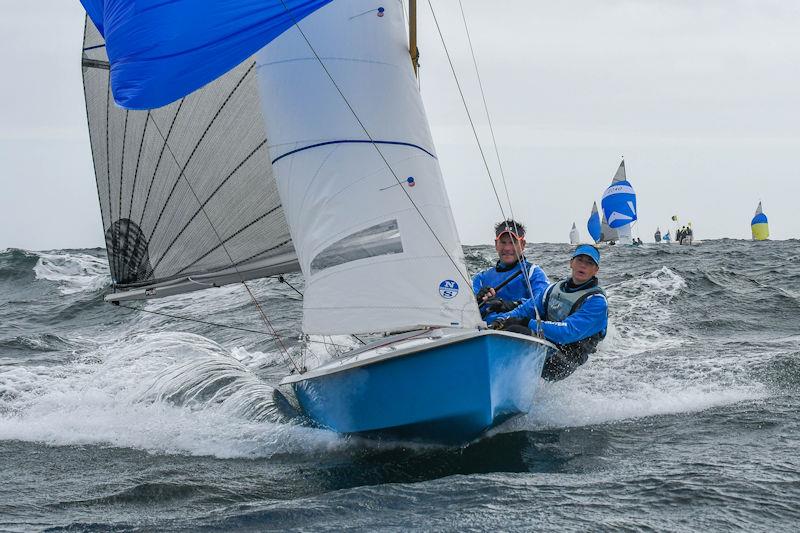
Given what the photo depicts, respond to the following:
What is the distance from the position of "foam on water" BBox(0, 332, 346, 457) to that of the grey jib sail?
85 cm

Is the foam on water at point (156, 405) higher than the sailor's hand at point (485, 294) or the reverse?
the reverse

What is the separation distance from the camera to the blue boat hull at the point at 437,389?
4.39m

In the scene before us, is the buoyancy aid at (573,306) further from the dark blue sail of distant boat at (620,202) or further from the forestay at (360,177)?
the dark blue sail of distant boat at (620,202)

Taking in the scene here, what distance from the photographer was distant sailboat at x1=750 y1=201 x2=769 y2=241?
4253cm

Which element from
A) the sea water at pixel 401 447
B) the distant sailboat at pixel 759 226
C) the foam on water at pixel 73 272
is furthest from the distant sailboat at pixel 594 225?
the sea water at pixel 401 447

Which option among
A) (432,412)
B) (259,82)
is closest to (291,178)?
(259,82)

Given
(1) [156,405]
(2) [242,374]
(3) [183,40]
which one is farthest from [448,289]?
(2) [242,374]

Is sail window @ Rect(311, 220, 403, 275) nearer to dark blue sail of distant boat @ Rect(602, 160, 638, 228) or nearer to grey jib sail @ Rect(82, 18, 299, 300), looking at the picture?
grey jib sail @ Rect(82, 18, 299, 300)

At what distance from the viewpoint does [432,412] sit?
14.7 feet

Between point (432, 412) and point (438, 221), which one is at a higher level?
point (438, 221)

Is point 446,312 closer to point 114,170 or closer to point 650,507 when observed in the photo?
point 650,507

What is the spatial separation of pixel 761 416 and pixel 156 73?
391 centimetres

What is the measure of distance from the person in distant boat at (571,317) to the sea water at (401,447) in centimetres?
21

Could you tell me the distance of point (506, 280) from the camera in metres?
6.66
